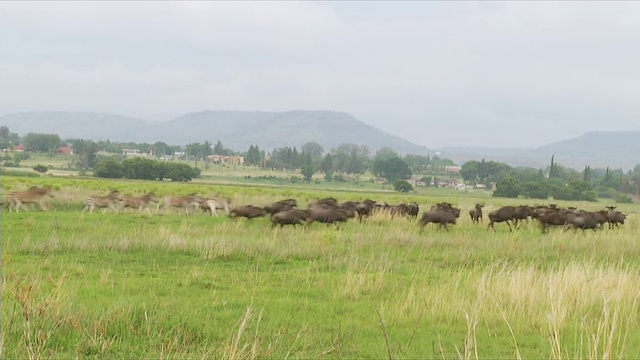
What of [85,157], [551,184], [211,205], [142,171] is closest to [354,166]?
[551,184]

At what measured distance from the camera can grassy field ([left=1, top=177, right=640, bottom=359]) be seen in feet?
20.3

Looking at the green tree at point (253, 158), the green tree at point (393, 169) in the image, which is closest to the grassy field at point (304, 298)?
the green tree at point (393, 169)

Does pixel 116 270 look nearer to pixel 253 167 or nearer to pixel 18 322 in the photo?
pixel 18 322

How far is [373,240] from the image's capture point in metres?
16.9

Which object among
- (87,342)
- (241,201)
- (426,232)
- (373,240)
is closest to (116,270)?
(87,342)

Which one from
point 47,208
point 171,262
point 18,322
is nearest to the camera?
point 18,322

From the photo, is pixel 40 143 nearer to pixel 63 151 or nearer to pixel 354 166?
pixel 63 151

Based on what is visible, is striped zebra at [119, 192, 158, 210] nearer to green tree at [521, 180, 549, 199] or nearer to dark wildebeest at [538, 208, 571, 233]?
dark wildebeest at [538, 208, 571, 233]

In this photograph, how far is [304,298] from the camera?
8.98m

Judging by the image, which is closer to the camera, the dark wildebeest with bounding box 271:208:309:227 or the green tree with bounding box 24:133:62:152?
the dark wildebeest with bounding box 271:208:309:227

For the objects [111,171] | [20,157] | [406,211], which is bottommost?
[111,171]

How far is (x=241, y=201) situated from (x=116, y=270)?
22.7m

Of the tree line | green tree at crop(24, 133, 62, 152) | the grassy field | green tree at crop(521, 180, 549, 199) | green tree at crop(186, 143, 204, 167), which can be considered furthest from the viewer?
green tree at crop(186, 143, 204, 167)

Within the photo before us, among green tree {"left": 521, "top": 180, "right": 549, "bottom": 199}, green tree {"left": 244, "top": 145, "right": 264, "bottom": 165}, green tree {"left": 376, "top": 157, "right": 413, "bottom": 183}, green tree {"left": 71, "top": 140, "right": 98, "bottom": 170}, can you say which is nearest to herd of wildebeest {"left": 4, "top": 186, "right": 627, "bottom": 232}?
green tree {"left": 521, "top": 180, "right": 549, "bottom": 199}
